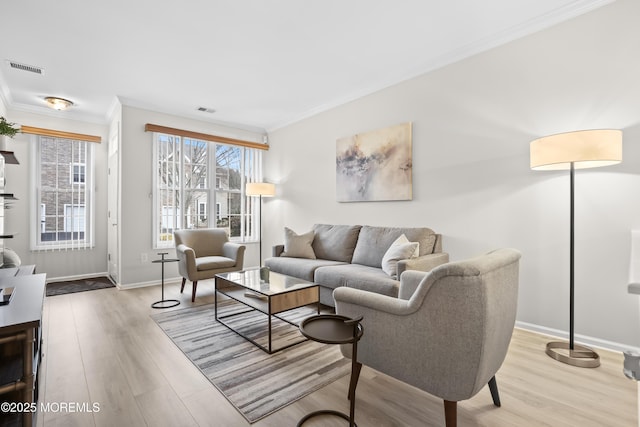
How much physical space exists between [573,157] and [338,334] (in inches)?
78.1

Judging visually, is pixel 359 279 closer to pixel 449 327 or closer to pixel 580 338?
pixel 449 327

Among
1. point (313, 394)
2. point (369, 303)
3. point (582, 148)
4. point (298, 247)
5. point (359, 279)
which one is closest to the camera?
point (369, 303)

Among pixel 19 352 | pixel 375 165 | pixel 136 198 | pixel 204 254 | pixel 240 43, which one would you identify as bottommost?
pixel 19 352

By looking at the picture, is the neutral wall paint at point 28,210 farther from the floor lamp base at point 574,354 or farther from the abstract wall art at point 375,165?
the floor lamp base at point 574,354

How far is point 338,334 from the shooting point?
142cm

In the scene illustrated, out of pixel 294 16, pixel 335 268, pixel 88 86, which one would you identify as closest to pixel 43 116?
pixel 88 86

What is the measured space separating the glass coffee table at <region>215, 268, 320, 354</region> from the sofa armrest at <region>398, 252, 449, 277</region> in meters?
0.76

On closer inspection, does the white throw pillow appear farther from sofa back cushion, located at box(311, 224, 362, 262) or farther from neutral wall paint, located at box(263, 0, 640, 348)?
sofa back cushion, located at box(311, 224, 362, 262)

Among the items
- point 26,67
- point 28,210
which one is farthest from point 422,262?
point 28,210

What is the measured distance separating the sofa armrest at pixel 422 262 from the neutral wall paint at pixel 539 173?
12.1 inches

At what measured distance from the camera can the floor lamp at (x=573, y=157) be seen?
2.03 meters

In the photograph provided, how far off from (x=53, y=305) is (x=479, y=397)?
4294 mm

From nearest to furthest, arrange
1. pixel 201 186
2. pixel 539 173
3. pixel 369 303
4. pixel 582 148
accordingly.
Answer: pixel 369 303 < pixel 582 148 < pixel 539 173 < pixel 201 186

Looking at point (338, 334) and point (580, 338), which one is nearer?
point (338, 334)
